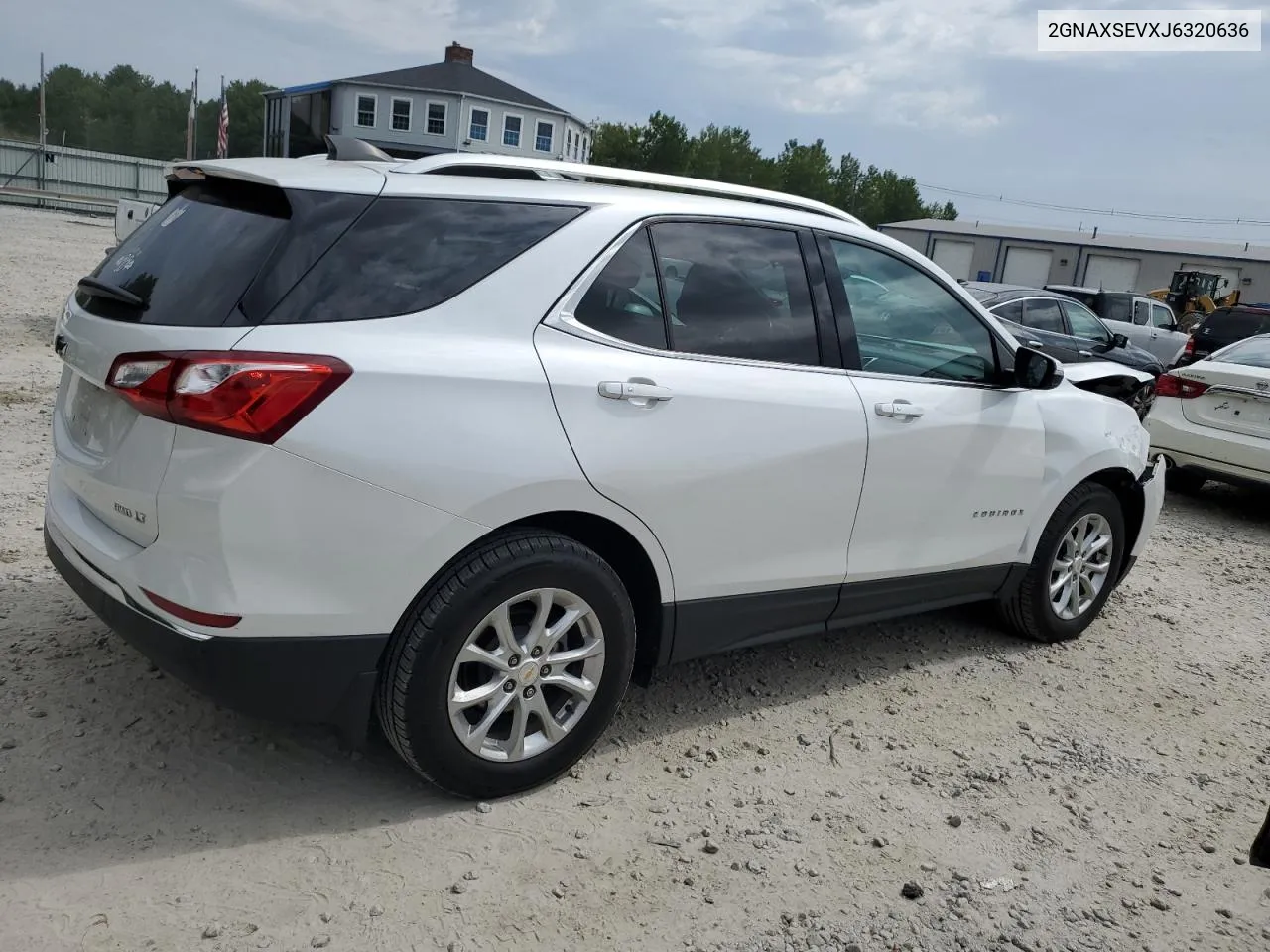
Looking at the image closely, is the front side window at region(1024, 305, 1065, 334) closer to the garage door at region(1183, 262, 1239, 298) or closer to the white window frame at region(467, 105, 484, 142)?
the garage door at region(1183, 262, 1239, 298)

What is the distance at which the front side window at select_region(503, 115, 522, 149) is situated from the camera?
5642 centimetres

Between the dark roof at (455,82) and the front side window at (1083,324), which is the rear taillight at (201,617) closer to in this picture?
the front side window at (1083,324)

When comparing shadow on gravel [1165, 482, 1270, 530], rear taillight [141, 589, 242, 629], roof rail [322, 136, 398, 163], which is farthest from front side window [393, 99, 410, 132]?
rear taillight [141, 589, 242, 629]

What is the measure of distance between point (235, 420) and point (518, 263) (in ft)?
3.12

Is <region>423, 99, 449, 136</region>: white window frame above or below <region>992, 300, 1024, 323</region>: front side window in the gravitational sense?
above

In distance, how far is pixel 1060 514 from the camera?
4.88m

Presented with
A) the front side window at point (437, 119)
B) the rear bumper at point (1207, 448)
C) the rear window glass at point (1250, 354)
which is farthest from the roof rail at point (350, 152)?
the front side window at point (437, 119)

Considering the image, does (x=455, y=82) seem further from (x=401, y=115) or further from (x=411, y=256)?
(x=411, y=256)

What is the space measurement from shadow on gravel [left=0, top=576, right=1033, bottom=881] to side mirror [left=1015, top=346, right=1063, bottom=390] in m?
1.42

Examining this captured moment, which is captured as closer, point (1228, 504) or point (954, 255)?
point (1228, 504)

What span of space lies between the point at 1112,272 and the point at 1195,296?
19234 millimetres

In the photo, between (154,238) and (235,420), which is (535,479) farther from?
(154,238)

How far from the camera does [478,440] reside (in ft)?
9.61

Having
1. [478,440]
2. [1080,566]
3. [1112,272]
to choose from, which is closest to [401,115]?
[1112,272]
